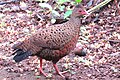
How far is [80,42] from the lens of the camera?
24.3 ft

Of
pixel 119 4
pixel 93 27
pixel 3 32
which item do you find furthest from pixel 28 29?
pixel 119 4

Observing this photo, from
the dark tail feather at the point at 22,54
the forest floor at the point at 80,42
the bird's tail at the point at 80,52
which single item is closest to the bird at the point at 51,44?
the dark tail feather at the point at 22,54

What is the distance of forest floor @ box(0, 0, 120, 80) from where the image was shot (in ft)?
20.4

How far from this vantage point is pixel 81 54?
6.88m

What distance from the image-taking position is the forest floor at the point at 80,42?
6.21m

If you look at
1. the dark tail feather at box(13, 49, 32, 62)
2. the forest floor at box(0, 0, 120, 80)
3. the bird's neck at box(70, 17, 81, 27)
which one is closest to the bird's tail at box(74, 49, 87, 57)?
the forest floor at box(0, 0, 120, 80)

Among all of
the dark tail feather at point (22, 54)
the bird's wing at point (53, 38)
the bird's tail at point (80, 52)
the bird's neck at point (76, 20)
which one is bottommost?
the dark tail feather at point (22, 54)

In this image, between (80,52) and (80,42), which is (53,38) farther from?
(80,42)

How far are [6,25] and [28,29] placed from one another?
68 centimetres

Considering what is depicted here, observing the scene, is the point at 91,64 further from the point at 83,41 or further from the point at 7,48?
the point at 7,48

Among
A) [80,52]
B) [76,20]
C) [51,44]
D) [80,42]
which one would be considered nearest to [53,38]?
[51,44]

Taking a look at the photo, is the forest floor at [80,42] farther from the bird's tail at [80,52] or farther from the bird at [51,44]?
the bird at [51,44]

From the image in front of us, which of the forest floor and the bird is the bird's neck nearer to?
the bird

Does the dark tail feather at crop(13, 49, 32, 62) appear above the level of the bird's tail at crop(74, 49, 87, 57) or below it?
below
